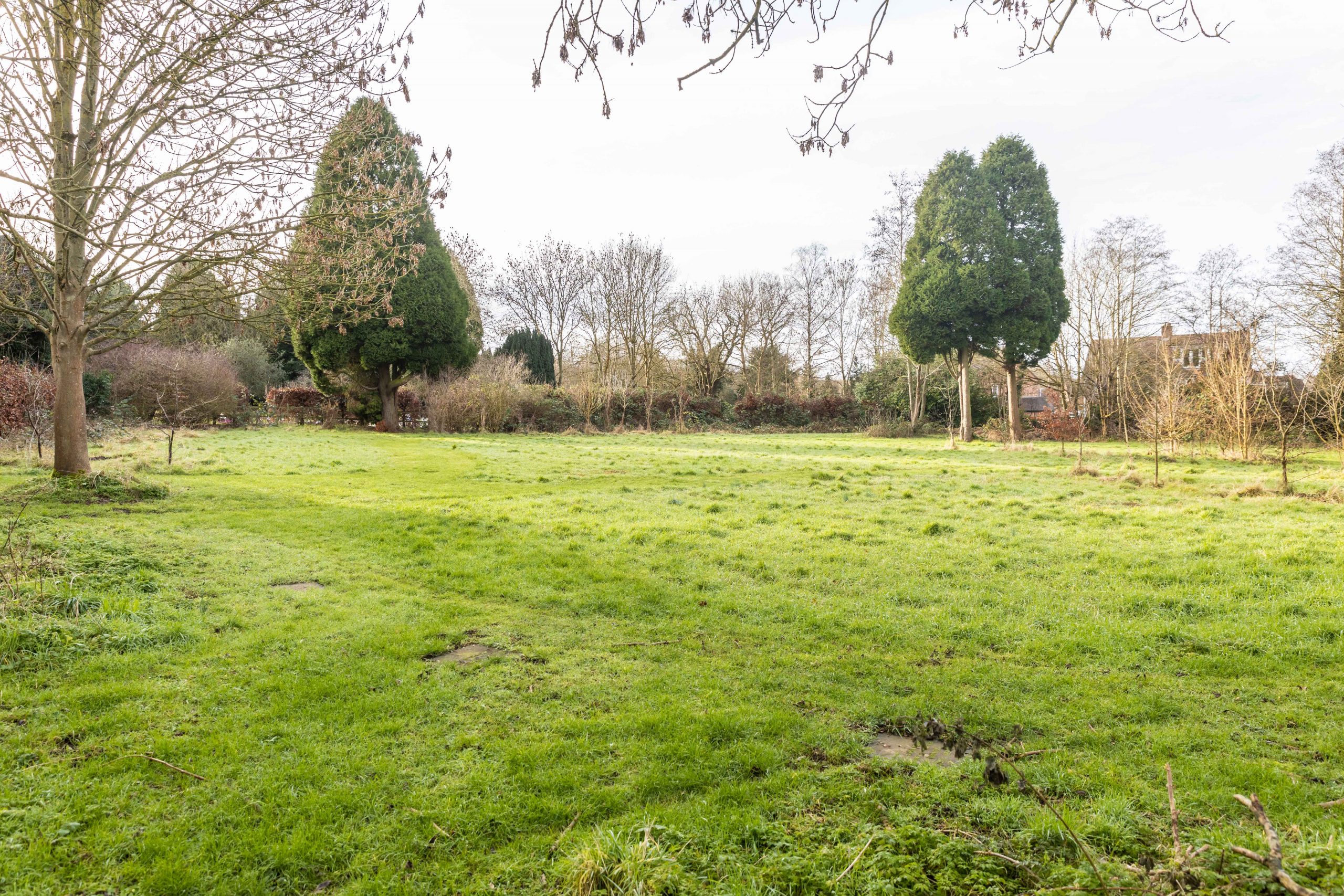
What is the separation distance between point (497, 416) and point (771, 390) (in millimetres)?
14721

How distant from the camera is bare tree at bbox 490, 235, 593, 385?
35.3 metres

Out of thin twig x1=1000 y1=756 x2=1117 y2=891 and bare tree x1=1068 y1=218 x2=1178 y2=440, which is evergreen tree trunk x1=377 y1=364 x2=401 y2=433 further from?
bare tree x1=1068 y1=218 x2=1178 y2=440

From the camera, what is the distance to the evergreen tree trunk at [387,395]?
77.9ft

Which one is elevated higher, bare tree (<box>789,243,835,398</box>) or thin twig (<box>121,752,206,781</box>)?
bare tree (<box>789,243,835,398</box>)

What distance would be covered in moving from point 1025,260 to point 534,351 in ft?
72.9

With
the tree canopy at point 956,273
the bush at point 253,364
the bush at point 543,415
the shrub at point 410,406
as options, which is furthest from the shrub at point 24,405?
the tree canopy at point 956,273

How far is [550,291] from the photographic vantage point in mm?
36219

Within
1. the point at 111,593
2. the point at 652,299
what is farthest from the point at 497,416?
the point at 111,593

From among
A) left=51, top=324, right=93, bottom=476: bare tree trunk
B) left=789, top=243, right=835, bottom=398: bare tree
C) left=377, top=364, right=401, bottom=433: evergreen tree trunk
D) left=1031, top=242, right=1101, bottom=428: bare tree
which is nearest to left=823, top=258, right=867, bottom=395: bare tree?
left=789, top=243, right=835, bottom=398: bare tree

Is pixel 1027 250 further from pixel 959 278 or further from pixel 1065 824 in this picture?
pixel 1065 824

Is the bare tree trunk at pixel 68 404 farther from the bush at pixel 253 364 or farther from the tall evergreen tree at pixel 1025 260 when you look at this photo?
the tall evergreen tree at pixel 1025 260

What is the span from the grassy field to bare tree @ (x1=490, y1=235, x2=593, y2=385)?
28.2m

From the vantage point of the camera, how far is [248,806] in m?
2.89

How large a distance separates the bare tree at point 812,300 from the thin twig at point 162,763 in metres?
33.2
